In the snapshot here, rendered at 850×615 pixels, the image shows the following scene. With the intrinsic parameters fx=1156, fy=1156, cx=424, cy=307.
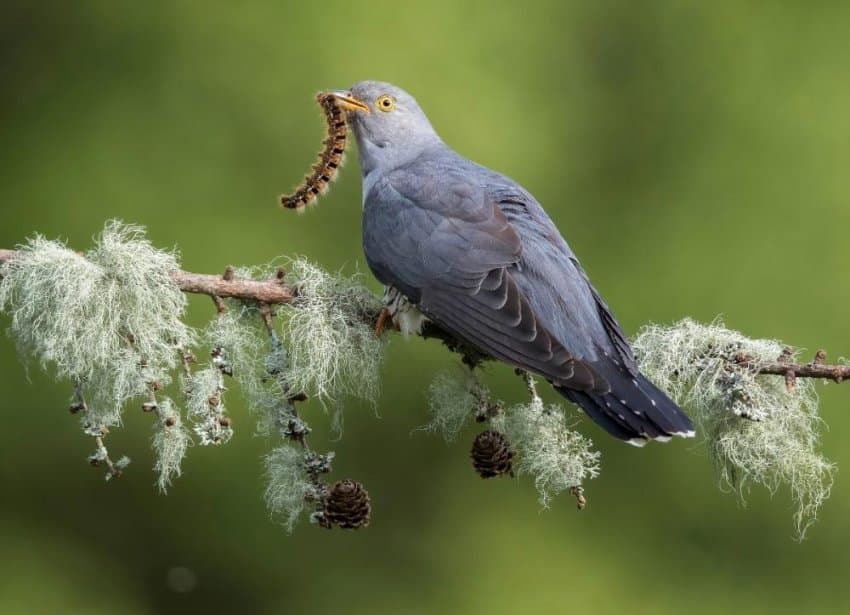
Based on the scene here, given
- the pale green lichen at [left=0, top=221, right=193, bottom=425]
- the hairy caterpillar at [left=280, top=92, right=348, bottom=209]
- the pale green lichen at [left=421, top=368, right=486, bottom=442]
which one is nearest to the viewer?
the pale green lichen at [left=0, top=221, right=193, bottom=425]

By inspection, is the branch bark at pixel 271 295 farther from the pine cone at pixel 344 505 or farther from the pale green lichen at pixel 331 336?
the pine cone at pixel 344 505

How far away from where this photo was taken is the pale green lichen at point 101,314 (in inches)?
98.1

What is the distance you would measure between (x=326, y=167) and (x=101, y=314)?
0.88m

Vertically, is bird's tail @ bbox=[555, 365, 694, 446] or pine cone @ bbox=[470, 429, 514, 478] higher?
bird's tail @ bbox=[555, 365, 694, 446]

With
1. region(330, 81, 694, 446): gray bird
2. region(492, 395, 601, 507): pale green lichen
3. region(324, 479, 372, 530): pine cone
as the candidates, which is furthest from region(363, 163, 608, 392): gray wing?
region(324, 479, 372, 530): pine cone

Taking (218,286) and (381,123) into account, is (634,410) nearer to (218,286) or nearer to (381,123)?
(218,286)

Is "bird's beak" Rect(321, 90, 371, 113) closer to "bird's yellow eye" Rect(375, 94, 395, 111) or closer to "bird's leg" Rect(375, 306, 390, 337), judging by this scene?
"bird's yellow eye" Rect(375, 94, 395, 111)

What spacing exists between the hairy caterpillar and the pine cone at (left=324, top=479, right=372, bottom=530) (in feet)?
3.11

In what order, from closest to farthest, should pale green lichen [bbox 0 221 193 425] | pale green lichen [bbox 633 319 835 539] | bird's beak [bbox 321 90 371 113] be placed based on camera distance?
pale green lichen [bbox 0 221 193 425], pale green lichen [bbox 633 319 835 539], bird's beak [bbox 321 90 371 113]

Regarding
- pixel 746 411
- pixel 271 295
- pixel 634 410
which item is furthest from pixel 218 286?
pixel 746 411

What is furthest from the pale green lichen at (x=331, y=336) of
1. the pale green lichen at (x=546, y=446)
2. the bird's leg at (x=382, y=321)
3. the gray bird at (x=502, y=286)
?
the pale green lichen at (x=546, y=446)

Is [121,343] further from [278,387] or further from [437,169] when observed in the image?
[437,169]

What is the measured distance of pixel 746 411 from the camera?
8.53ft

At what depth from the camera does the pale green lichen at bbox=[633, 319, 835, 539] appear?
263 cm
